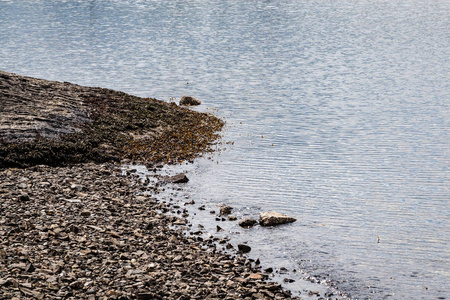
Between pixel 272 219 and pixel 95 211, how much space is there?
711 cm

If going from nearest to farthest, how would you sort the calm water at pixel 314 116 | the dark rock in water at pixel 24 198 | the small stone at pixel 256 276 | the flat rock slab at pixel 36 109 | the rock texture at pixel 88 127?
the small stone at pixel 256 276 → the calm water at pixel 314 116 → the dark rock in water at pixel 24 198 → the rock texture at pixel 88 127 → the flat rock slab at pixel 36 109

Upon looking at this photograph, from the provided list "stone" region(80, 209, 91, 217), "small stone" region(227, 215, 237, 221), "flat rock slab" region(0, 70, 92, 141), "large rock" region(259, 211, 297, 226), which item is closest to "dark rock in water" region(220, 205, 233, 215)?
"small stone" region(227, 215, 237, 221)

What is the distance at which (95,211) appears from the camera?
1912cm

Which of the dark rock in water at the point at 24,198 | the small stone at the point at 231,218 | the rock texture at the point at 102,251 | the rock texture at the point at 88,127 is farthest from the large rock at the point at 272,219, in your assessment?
the dark rock in water at the point at 24,198

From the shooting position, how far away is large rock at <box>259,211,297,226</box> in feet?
65.7

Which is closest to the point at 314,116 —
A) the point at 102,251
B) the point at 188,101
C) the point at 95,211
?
the point at 188,101

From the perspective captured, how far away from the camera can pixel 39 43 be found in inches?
2648

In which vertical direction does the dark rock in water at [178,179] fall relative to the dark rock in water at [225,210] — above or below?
above

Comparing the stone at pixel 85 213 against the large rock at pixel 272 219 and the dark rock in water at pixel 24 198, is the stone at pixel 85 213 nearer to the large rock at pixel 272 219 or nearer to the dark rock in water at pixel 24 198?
the dark rock in water at pixel 24 198

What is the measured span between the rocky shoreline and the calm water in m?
2.41

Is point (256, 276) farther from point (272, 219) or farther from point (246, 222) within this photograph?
point (272, 219)

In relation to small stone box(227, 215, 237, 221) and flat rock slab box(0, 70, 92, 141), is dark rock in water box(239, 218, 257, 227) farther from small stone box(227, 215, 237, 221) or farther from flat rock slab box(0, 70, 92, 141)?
flat rock slab box(0, 70, 92, 141)

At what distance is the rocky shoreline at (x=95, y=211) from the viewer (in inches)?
557

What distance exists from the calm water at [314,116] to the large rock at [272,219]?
1.60 ft
